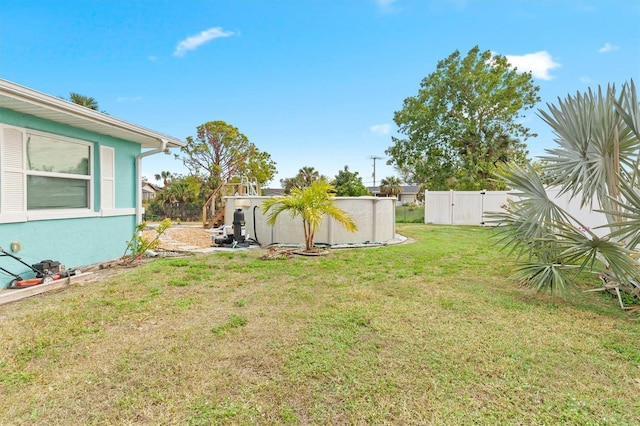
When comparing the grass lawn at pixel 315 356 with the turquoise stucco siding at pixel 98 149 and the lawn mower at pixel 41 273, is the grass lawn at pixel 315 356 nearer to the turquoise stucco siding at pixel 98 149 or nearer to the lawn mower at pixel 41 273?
the lawn mower at pixel 41 273

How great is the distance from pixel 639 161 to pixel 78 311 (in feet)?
23.5

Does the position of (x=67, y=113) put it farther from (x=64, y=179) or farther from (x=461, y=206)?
(x=461, y=206)

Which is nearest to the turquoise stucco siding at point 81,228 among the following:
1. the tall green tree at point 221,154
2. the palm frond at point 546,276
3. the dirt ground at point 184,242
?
the dirt ground at point 184,242

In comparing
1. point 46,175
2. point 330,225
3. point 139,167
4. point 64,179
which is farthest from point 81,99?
point 330,225

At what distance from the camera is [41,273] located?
4.61 m

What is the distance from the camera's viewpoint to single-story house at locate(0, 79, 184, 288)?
14.5 ft

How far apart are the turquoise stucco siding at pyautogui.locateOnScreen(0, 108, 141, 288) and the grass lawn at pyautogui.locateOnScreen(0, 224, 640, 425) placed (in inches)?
40.9

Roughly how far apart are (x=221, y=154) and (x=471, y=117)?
1767 cm

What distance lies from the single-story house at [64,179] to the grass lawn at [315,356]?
3.77ft

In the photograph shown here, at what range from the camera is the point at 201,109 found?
21.4 m

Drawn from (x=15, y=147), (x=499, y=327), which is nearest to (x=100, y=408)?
(x=499, y=327)

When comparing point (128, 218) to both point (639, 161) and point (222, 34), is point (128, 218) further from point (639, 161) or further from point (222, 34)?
point (639, 161)

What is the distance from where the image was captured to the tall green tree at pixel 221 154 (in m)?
24.4

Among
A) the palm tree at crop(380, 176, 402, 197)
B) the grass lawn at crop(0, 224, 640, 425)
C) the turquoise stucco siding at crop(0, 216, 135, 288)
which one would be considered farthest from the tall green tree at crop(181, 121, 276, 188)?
the grass lawn at crop(0, 224, 640, 425)
